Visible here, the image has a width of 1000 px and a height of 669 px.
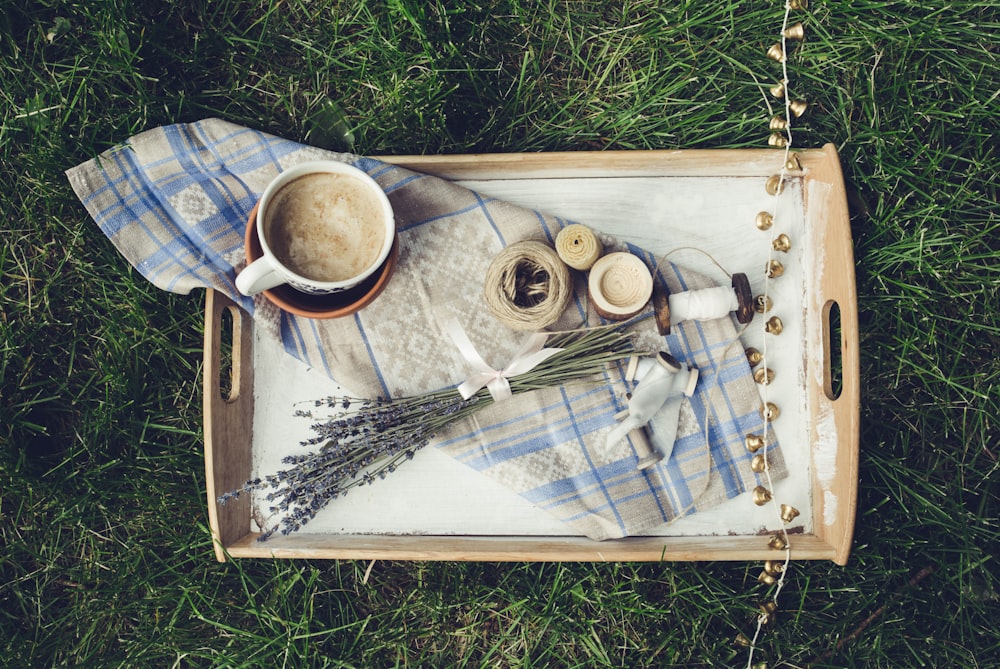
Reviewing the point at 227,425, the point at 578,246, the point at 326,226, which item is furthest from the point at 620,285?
the point at 227,425

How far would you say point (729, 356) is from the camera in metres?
1.30

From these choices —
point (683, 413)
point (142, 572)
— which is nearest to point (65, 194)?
point (142, 572)

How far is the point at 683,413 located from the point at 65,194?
1394 millimetres

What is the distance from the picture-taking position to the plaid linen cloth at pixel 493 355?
1.30 meters

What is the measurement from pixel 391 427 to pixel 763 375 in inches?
27.8

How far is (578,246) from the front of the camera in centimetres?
123

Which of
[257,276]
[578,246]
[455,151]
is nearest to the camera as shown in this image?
[257,276]

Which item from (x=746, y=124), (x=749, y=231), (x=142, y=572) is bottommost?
(x=142, y=572)

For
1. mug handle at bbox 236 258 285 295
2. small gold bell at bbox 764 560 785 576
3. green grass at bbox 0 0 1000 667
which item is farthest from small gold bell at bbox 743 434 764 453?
mug handle at bbox 236 258 285 295

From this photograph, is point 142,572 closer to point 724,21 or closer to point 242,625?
point 242,625

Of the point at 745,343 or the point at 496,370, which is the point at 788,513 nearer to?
the point at 745,343

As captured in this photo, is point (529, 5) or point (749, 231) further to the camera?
point (529, 5)

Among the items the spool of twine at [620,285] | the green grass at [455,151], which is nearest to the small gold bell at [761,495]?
the green grass at [455,151]

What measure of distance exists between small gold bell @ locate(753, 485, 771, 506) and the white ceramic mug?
82 centimetres
